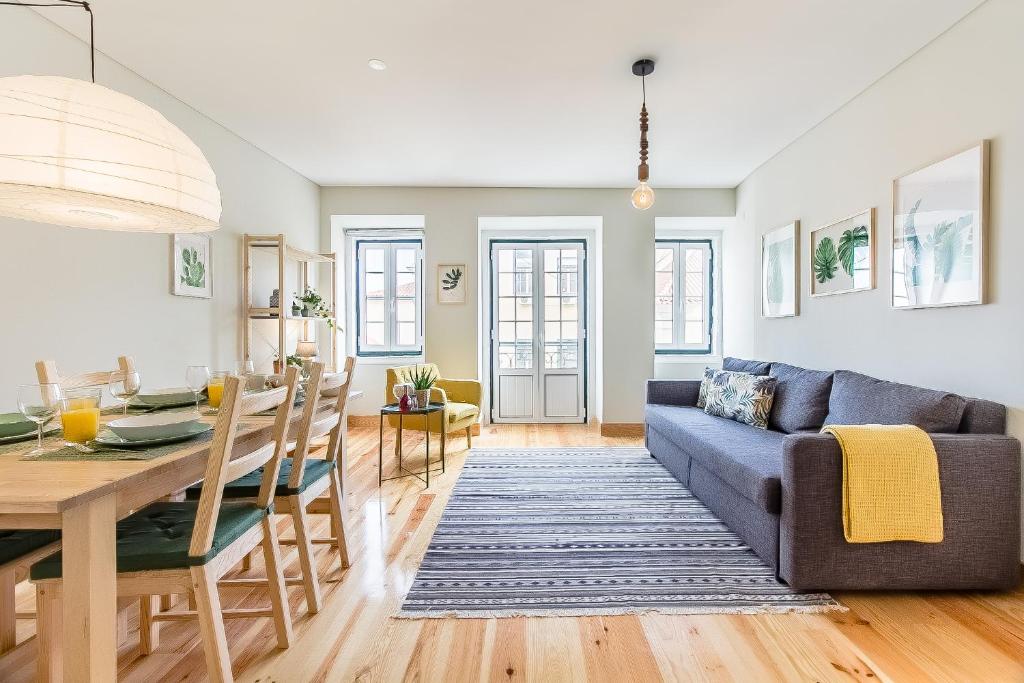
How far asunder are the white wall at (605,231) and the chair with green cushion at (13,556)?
3.64 meters

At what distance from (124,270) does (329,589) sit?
7.19 feet

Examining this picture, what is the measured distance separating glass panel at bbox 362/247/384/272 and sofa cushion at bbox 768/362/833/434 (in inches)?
166

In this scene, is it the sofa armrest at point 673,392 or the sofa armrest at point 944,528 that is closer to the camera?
the sofa armrest at point 944,528

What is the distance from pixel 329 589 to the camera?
209cm

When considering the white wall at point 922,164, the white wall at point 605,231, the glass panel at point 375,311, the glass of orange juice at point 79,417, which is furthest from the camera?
the glass panel at point 375,311

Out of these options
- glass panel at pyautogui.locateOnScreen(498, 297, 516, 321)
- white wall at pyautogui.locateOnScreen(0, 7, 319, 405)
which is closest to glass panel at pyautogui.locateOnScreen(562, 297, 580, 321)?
glass panel at pyautogui.locateOnScreen(498, 297, 516, 321)

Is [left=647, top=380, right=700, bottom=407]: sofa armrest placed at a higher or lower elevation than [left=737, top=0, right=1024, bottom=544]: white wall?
lower

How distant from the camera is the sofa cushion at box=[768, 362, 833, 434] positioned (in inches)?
117

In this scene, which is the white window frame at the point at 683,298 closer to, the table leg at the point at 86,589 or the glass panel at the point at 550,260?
the glass panel at the point at 550,260

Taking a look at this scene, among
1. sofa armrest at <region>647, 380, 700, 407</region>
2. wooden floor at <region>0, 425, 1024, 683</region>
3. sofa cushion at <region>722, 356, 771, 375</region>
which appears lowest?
wooden floor at <region>0, 425, 1024, 683</region>

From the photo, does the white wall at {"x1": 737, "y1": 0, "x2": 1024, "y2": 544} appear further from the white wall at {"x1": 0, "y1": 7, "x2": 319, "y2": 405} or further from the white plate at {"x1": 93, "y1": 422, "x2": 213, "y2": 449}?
the white wall at {"x1": 0, "y1": 7, "x2": 319, "y2": 405}

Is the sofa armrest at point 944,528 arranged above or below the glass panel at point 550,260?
below

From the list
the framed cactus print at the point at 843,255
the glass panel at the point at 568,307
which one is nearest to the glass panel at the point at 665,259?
the glass panel at the point at 568,307

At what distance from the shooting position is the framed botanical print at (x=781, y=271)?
3809 millimetres
